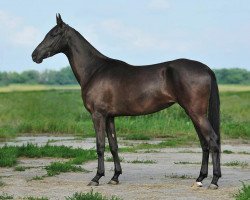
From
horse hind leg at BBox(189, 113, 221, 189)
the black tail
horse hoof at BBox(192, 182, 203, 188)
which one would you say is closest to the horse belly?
horse hind leg at BBox(189, 113, 221, 189)

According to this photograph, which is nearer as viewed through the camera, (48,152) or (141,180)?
(141,180)

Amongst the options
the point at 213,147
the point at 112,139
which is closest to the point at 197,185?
the point at 213,147

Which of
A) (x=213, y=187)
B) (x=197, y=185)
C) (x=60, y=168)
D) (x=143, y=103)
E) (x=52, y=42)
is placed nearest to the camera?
(x=213, y=187)

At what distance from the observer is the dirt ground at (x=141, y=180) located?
9875mm

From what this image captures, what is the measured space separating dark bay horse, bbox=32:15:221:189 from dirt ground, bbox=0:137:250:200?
45 cm

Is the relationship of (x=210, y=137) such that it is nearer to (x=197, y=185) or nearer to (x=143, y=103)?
(x=197, y=185)

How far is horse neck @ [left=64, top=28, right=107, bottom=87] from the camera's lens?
1156 centimetres

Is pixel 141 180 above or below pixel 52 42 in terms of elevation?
below

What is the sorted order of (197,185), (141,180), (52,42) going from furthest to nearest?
(141,180) → (52,42) → (197,185)

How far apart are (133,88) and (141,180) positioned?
187 cm

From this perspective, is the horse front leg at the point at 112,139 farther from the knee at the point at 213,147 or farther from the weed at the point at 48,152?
the weed at the point at 48,152

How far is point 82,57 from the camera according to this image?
38.2 feet

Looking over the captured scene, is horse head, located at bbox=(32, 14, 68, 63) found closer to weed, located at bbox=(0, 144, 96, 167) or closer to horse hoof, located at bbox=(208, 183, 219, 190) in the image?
horse hoof, located at bbox=(208, 183, 219, 190)

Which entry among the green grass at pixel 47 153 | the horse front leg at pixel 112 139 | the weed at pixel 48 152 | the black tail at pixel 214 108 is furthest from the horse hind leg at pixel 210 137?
the weed at pixel 48 152
